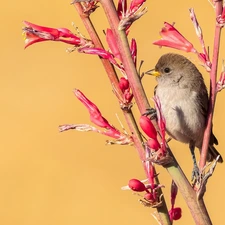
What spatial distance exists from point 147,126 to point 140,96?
0.09 metres

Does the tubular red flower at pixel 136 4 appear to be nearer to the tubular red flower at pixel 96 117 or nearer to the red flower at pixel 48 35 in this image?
the red flower at pixel 48 35

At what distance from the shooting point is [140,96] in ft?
6.14

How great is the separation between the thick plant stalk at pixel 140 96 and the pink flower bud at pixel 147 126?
29mm

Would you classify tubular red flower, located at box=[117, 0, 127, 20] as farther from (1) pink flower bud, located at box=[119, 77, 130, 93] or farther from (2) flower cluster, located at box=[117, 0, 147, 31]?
(1) pink flower bud, located at box=[119, 77, 130, 93]

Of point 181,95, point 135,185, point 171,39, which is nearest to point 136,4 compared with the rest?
point 171,39

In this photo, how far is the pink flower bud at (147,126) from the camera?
1.85 metres

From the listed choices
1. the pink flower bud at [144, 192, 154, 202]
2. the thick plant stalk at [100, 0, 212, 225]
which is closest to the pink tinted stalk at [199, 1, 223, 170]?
the thick plant stalk at [100, 0, 212, 225]

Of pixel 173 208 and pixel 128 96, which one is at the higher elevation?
pixel 128 96

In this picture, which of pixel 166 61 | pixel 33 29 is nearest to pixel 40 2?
pixel 166 61

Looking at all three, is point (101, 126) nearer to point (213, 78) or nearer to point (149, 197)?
point (149, 197)

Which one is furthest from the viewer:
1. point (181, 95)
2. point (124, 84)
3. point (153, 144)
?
point (181, 95)

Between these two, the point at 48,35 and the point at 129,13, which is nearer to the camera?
the point at 129,13

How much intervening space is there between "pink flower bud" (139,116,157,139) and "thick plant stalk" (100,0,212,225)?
0.03 metres

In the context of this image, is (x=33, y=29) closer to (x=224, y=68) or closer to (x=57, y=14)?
(x=224, y=68)
